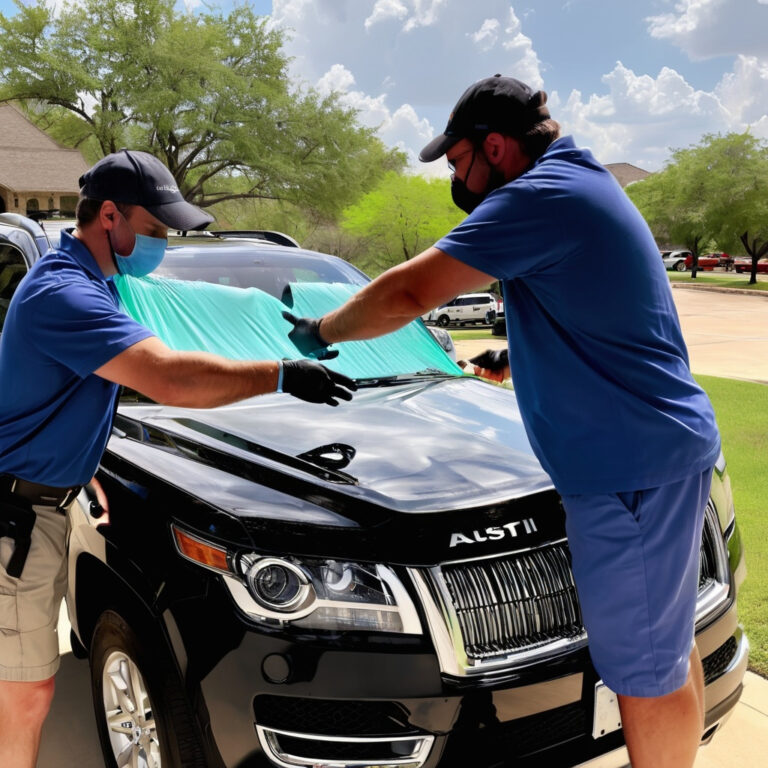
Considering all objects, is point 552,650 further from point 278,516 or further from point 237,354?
point 237,354

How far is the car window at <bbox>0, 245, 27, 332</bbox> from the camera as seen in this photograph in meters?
3.84

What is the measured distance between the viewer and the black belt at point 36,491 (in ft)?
7.57

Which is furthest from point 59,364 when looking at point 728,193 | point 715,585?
point 728,193

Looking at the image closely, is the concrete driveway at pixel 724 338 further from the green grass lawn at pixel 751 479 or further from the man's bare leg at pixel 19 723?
the man's bare leg at pixel 19 723

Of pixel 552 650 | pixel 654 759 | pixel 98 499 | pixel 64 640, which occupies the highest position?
pixel 98 499

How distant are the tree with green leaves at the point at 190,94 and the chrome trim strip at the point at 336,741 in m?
38.7

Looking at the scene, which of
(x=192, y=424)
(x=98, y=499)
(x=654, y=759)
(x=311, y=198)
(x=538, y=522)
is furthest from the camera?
(x=311, y=198)

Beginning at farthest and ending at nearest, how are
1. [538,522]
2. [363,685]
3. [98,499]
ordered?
[98,499], [538,522], [363,685]

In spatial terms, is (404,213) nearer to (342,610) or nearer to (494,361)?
(494,361)

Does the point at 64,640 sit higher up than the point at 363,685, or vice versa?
the point at 363,685

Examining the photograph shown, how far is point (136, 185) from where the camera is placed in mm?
2406

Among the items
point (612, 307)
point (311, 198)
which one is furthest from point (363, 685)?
point (311, 198)

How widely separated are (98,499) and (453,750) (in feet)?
→ 4.29

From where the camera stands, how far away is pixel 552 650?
2150 millimetres
